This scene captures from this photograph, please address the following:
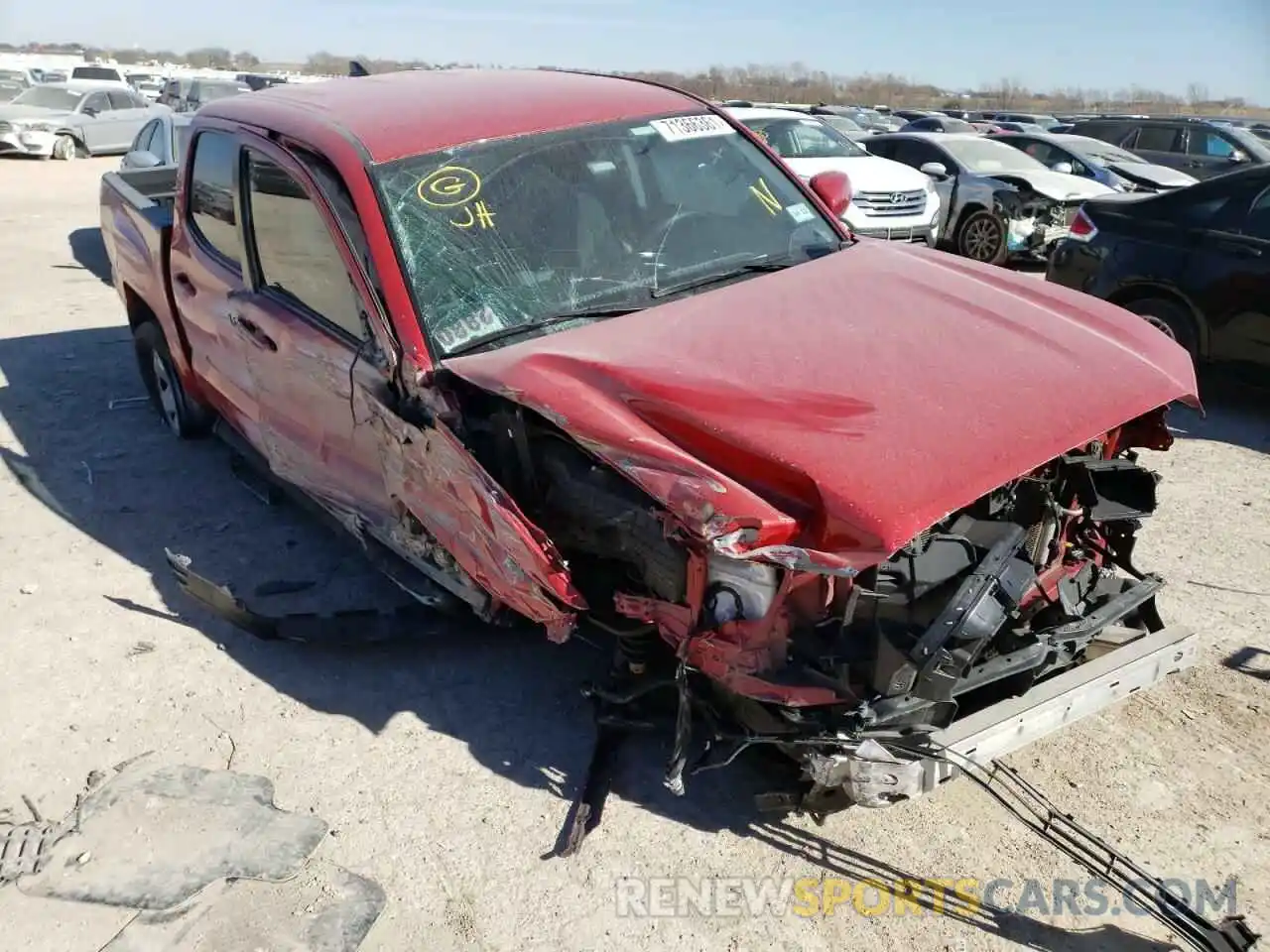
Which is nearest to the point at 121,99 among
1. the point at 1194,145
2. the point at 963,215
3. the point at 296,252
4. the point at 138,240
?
the point at 963,215

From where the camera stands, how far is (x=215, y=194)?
14.6 feet

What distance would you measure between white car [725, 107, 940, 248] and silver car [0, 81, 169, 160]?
1507 cm

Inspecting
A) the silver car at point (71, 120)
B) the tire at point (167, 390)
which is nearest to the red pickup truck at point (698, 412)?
the tire at point (167, 390)

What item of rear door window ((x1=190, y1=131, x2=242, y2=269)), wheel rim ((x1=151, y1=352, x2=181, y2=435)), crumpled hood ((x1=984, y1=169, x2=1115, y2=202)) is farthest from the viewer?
crumpled hood ((x1=984, y1=169, x2=1115, y2=202))

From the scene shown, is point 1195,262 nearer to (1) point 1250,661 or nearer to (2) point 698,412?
(1) point 1250,661

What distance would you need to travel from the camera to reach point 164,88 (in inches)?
776

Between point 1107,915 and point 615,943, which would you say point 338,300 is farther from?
point 1107,915

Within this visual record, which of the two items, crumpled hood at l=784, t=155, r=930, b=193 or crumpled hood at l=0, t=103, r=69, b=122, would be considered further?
crumpled hood at l=0, t=103, r=69, b=122

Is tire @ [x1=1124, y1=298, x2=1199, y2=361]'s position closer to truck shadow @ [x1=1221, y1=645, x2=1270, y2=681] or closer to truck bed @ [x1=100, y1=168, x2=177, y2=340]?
truck shadow @ [x1=1221, y1=645, x2=1270, y2=681]

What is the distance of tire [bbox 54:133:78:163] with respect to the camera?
2114cm

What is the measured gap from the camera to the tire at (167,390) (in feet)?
18.4

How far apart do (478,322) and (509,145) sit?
810mm

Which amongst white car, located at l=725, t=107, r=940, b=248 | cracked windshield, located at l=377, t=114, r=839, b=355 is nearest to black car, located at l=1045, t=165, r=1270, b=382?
white car, located at l=725, t=107, r=940, b=248

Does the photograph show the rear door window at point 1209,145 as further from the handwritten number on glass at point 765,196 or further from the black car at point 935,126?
the handwritten number on glass at point 765,196
